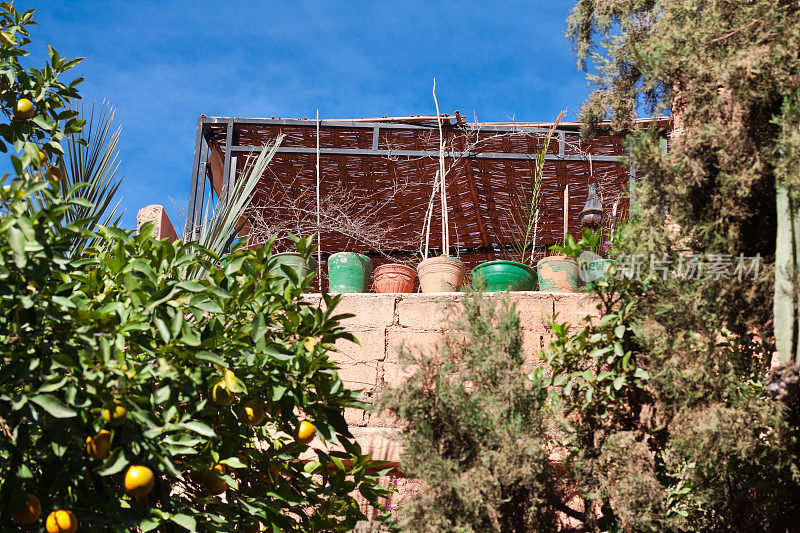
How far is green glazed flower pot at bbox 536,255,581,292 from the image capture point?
4.61m

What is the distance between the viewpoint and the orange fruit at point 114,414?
1.88m

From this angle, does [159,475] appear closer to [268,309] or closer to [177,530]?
[177,530]

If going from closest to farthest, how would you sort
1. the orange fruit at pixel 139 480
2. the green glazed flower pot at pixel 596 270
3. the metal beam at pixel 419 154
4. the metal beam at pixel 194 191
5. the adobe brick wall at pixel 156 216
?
the orange fruit at pixel 139 480 → the green glazed flower pot at pixel 596 270 → the adobe brick wall at pixel 156 216 → the metal beam at pixel 194 191 → the metal beam at pixel 419 154

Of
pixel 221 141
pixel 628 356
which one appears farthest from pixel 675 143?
pixel 221 141

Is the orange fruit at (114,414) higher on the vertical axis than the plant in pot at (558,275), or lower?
lower

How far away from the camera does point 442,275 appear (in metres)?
4.73

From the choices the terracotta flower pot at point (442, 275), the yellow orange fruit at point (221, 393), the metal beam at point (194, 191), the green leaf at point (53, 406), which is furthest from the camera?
the metal beam at point (194, 191)

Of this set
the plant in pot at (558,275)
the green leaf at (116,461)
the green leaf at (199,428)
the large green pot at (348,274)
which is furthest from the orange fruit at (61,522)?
the plant in pot at (558,275)

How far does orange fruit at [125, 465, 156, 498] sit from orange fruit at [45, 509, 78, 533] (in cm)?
18

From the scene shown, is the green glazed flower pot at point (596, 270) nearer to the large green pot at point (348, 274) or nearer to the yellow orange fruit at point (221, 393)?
the yellow orange fruit at point (221, 393)

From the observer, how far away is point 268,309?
2.33 meters

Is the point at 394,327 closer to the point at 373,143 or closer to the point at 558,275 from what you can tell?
the point at 558,275

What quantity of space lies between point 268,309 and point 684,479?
1.76m

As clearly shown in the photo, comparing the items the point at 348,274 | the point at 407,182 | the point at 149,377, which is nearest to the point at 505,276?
the point at 348,274
